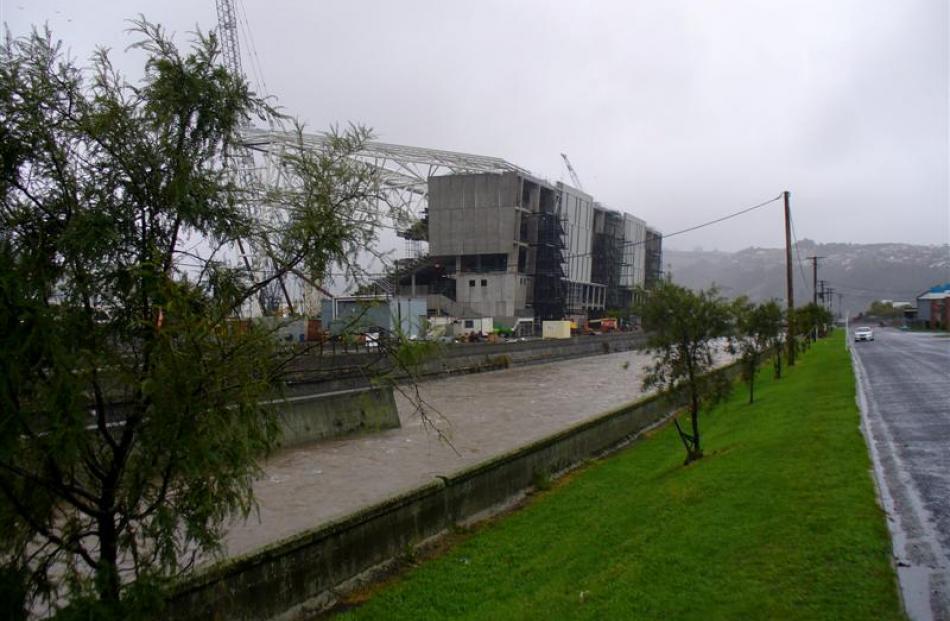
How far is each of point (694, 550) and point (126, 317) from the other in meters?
6.12

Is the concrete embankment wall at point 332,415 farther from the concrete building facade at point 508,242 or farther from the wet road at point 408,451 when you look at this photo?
the concrete building facade at point 508,242

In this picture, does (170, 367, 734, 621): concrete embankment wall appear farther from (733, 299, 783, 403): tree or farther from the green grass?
(733, 299, 783, 403): tree

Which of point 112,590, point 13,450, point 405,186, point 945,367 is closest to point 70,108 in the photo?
point 13,450

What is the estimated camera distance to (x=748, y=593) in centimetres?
614

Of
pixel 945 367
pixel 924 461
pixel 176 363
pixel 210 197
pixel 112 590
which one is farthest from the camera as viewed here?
pixel 945 367

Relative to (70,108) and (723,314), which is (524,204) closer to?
(723,314)

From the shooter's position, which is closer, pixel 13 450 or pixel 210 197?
pixel 13 450

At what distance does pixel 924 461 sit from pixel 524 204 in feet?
274

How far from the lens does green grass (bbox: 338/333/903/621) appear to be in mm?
6156

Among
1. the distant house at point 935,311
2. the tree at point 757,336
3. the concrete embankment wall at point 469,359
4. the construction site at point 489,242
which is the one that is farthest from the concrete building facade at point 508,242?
the tree at point 757,336

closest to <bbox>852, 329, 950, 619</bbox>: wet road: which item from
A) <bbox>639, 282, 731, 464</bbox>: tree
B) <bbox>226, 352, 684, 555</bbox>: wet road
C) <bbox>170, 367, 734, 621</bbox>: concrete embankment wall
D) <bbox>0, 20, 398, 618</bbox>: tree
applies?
<bbox>639, 282, 731, 464</bbox>: tree

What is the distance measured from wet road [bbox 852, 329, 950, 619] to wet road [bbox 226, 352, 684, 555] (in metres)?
4.30

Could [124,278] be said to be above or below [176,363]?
above

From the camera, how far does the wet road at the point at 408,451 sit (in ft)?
40.8
